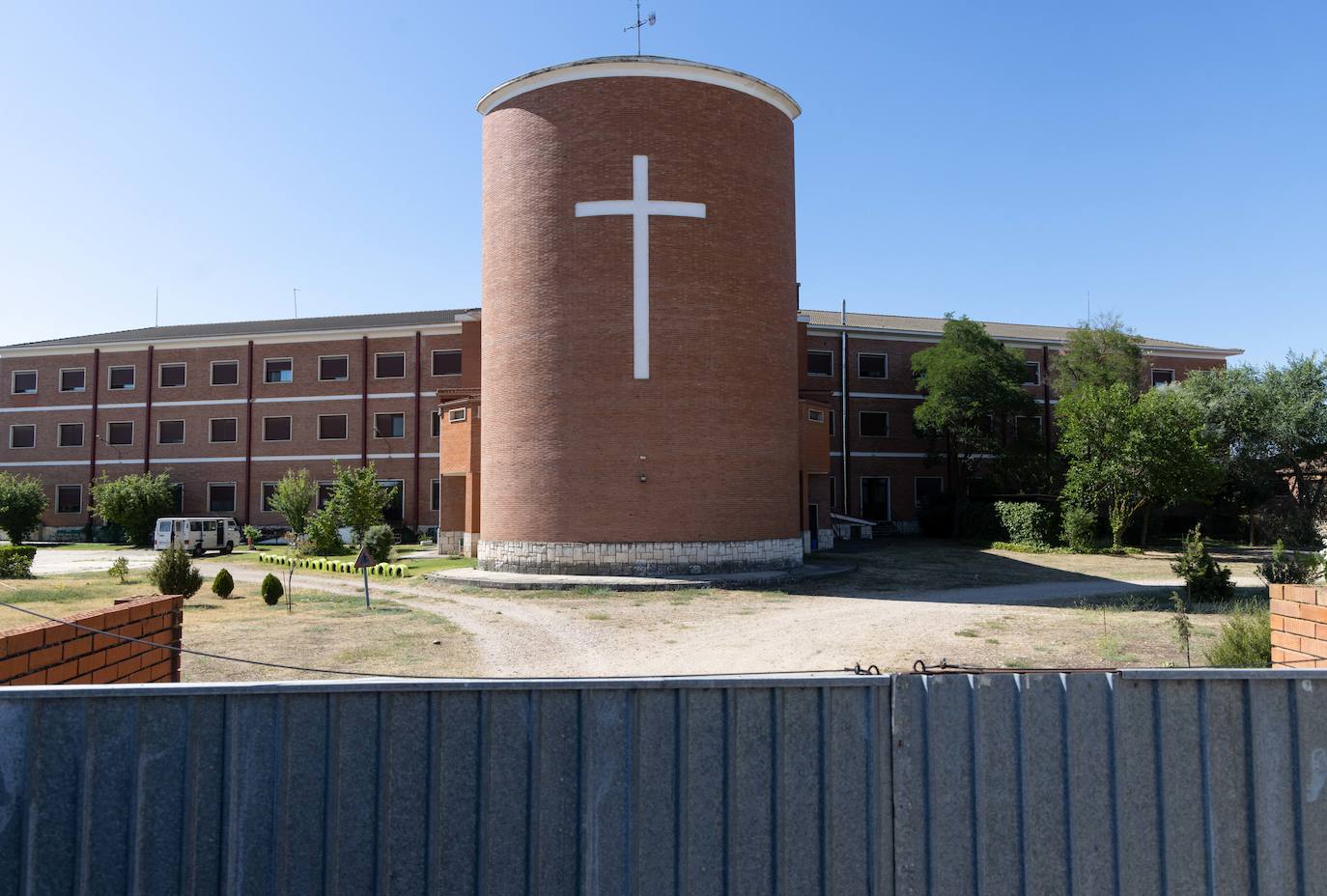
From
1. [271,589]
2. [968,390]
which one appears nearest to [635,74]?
[271,589]

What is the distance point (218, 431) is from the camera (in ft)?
137

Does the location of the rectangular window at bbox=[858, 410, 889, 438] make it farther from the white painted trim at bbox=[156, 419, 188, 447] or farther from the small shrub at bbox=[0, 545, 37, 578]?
the white painted trim at bbox=[156, 419, 188, 447]

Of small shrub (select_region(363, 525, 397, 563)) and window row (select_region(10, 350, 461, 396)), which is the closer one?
small shrub (select_region(363, 525, 397, 563))

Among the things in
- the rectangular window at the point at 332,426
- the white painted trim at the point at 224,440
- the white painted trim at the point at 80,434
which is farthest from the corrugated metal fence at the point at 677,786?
the white painted trim at the point at 80,434

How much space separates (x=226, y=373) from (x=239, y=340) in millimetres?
1798

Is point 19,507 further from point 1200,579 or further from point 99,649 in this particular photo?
point 1200,579

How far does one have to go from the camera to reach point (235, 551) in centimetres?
3588

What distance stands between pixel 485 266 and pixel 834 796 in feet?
70.7

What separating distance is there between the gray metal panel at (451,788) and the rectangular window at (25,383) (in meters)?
50.7

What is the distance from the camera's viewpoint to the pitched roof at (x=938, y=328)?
43.7 meters

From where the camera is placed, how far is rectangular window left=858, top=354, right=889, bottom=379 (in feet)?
137

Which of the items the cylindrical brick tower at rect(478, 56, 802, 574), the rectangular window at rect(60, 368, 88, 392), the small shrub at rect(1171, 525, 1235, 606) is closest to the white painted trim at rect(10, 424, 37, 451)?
the rectangular window at rect(60, 368, 88, 392)

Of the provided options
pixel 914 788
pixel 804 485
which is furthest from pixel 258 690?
pixel 804 485

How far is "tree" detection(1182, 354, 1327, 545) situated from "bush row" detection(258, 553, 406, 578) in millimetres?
30703
